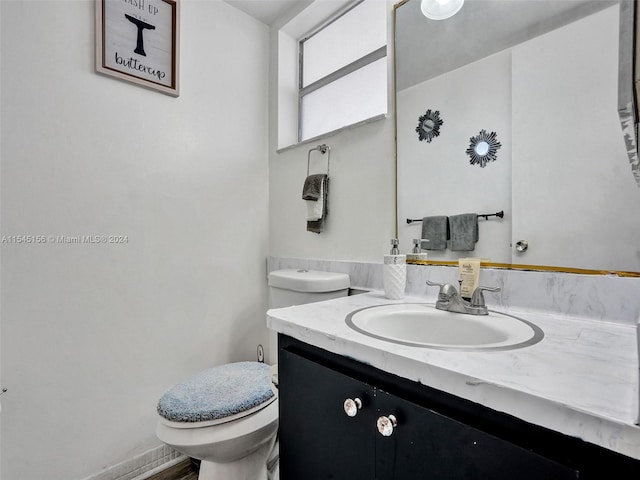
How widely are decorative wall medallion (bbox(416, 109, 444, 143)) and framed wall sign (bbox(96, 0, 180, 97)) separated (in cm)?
107

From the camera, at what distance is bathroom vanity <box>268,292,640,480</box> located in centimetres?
39

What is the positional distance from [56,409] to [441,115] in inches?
68.1

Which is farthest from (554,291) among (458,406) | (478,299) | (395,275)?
(458,406)

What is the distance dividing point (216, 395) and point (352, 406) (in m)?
0.61

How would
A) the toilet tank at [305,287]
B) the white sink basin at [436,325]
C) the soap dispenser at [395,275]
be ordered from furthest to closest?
the toilet tank at [305,287] → the soap dispenser at [395,275] → the white sink basin at [436,325]

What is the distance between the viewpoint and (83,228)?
3.94 feet

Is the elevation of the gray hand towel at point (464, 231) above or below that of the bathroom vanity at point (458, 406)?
above

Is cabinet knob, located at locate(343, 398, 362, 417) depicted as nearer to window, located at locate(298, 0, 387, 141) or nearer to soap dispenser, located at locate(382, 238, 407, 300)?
soap dispenser, located at locate(382, 238, 407, 300)

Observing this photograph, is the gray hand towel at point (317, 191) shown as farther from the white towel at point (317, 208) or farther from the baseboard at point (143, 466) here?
the baseboard at point (143, 466)

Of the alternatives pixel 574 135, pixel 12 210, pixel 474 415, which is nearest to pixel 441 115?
pixel 574 135

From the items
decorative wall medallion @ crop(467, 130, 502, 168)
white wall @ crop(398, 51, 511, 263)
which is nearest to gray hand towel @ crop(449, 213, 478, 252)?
white wall @ crop(398, 51, 511, 263)

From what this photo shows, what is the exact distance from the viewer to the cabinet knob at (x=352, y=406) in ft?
1.98

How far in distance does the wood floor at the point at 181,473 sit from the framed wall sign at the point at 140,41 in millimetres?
1655

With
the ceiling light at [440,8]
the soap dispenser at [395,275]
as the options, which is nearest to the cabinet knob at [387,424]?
the soap dispenser at [395,275]
